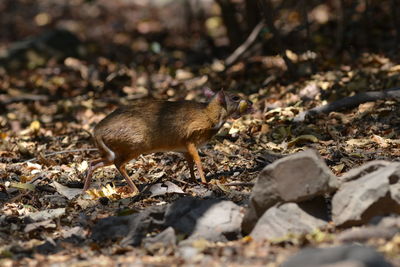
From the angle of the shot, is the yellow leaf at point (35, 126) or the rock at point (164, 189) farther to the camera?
the yellow leaf at point (35, 126)

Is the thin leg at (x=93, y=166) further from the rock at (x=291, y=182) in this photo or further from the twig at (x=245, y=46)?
the twig at (x=245, y=46)

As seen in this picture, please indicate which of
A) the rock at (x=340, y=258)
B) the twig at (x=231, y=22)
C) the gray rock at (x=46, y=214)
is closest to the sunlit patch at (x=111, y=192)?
the gray rock at (x=46, y=214)

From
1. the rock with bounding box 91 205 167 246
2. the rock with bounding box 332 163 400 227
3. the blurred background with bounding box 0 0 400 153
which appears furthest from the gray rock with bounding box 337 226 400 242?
the blurred background with bounding box 0 0 400 153

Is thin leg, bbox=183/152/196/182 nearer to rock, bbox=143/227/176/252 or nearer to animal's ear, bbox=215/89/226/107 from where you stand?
animal's ear, bbox=215/89/226/107

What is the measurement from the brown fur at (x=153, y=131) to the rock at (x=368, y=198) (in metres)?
1.84

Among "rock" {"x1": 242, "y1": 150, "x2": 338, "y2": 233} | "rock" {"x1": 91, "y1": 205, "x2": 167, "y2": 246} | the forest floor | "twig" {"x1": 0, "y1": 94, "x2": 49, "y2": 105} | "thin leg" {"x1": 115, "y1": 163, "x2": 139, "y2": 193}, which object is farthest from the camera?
"twig" {"x1": 0, "y1": 94, "x2": 49, "y2": 105}

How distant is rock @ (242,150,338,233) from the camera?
4.30 m

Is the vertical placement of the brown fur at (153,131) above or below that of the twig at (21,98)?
above

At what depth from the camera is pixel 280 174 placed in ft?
14.2

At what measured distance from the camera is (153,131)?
19.8 ft

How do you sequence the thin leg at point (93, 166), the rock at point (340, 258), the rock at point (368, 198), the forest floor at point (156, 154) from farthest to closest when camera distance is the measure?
the thin leg at point (93, 166), the forest floor at point (156, 154), the rock at point (368, 198), the rock at point (340, 258)

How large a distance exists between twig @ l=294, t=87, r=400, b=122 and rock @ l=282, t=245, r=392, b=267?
4.32m

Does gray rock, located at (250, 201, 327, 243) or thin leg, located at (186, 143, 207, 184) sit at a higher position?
gray rock, located at (250, 201, 327, 243)

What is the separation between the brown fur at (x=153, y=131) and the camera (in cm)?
596
